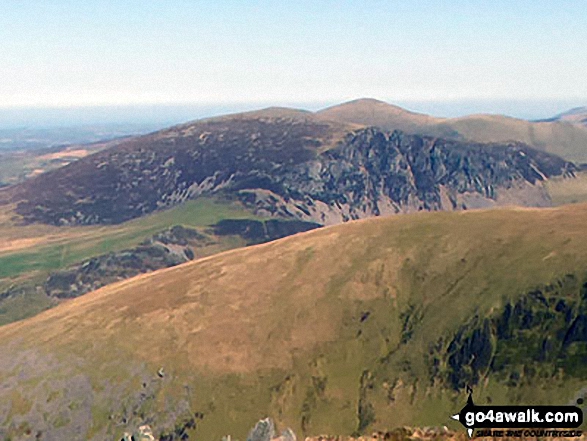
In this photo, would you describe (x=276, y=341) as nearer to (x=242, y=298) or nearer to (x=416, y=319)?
(x=242, y=298)

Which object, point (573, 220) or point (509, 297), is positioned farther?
point (573, 220)

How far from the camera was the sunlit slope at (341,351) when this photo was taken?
156 meters

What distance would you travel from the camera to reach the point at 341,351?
174125 mm

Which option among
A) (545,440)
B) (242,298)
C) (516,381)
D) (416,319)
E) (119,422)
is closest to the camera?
(545,440)

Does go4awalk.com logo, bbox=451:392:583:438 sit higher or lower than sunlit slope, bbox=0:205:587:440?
higher

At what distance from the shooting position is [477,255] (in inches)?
7338

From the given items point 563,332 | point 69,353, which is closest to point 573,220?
point 563,332

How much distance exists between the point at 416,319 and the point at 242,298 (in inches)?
2411

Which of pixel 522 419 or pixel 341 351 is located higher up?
pixel 522 419

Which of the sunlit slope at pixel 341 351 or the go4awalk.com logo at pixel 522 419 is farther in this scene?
the sunlit slope at pixel 341 351

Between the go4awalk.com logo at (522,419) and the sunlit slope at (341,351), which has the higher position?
the go4awalk.com logo at (522,419)

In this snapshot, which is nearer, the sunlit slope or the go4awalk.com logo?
the go4awalk.com logo

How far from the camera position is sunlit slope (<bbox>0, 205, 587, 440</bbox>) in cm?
15550

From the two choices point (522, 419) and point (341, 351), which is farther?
point (341, 351)
